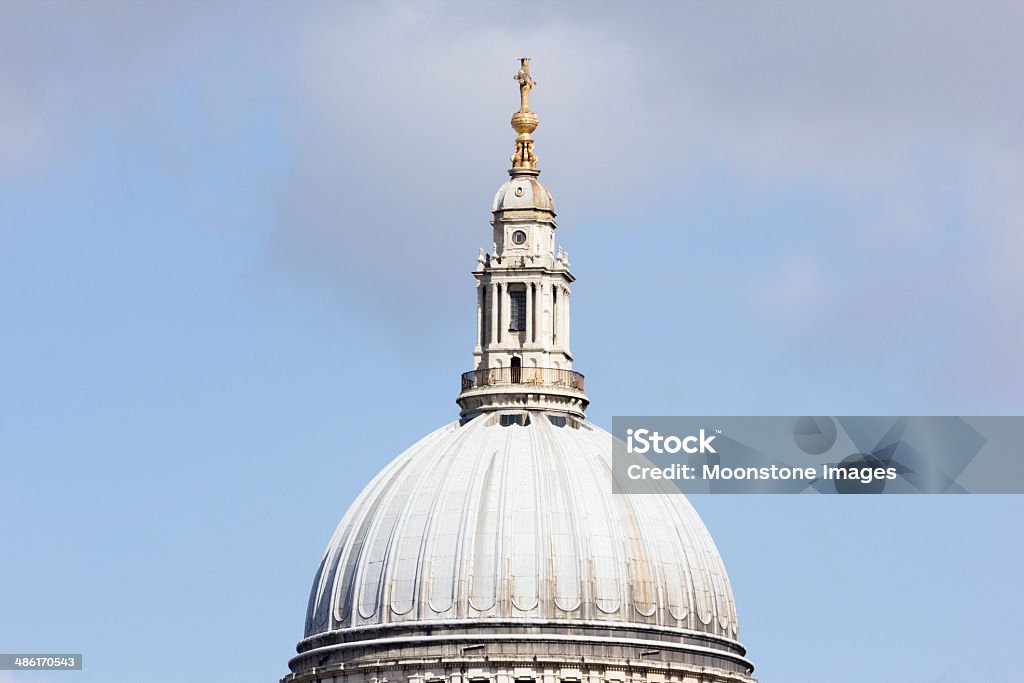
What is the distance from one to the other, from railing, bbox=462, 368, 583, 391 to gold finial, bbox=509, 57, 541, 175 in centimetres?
1187

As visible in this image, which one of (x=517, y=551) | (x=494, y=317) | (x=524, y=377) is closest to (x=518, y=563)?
(x=517, y=551)

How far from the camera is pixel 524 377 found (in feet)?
629

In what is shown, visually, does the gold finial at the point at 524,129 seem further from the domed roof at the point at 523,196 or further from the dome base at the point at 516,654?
the dome base at the point at 516,654

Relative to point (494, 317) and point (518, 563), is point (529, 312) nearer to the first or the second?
point (494, 317)

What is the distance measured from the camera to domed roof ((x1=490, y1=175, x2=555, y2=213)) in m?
196

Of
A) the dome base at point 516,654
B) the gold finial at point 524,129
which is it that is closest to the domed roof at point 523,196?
the gold finial at point 524,129

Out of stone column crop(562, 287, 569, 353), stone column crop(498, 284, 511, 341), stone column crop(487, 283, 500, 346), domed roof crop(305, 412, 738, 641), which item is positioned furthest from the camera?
stone column crop(562, 287, 569, 353)

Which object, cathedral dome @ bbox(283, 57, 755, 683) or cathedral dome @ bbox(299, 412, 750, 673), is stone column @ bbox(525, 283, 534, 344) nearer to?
cathedral dome @ bbox(283, 57, 755, 683)

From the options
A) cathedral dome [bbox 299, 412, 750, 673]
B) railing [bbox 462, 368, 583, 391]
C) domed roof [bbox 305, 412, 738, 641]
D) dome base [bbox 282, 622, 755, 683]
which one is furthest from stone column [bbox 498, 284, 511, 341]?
dome base [bbox 282, 622, 755, 683]

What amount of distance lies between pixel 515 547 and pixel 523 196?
22.4 m

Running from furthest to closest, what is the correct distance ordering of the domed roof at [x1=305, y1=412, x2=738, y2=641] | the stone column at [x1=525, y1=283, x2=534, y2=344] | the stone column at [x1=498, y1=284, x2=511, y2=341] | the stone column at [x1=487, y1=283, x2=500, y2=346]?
the stone column at [x1=498, y1=284, x2=511, y2=341], the stone column at [x1=487, y1=283, x2=500, y2=346], the stone column at [x1=525, y1=283, x2=534, y2=344], the domed roof at [x1=305, y1=412, x2=738, y2=641]

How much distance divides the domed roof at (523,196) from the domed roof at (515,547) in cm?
1234

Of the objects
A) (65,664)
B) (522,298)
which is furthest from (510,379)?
(65,664)

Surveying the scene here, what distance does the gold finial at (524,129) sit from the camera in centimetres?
19762
